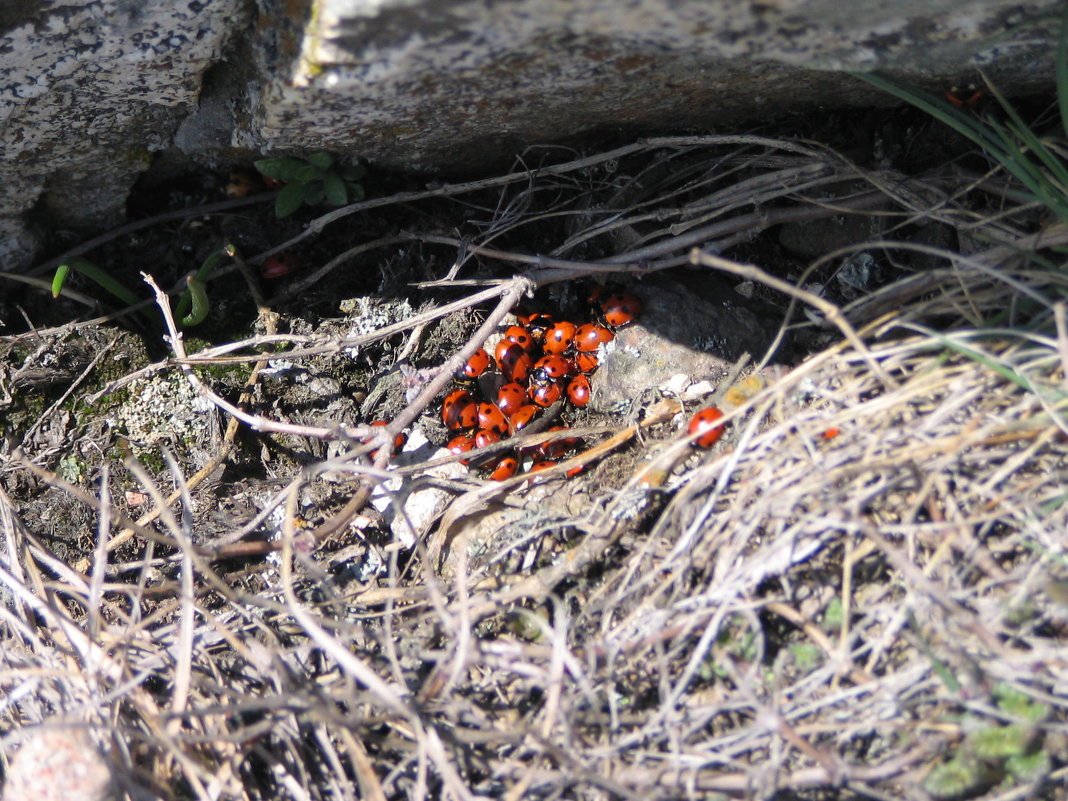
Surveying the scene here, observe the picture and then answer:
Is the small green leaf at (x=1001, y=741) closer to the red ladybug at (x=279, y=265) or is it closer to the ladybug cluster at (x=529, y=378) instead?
the ladybug cluster at (x=529, y=378)

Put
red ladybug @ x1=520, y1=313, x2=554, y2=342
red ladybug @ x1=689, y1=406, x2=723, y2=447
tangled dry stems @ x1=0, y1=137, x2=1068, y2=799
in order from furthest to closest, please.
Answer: red ladybug @ x1=520, y1=313, x2=554, y2=342 < red ladybug @ x1=689, y1=406, x2=723, y2=447 < tangled dry stems @ x1=0, y1=137, x2=1068, y2=799

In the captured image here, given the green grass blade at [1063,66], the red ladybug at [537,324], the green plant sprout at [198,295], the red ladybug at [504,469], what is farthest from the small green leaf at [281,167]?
the green grass blade at [1063,66]

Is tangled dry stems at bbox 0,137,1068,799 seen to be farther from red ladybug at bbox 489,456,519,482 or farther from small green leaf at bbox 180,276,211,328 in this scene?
small green leaf at bbox 180,276,211,328

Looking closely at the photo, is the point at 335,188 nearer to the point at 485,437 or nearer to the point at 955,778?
the point at 485,437

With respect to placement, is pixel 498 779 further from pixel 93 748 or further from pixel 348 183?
pixel 348 183

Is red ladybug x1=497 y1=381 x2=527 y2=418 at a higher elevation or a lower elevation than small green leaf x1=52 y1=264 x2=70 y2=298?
lower

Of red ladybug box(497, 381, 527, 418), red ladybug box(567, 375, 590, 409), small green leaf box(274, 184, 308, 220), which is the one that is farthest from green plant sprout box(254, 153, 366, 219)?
red ladybug box(567, 375, 590, 409)
